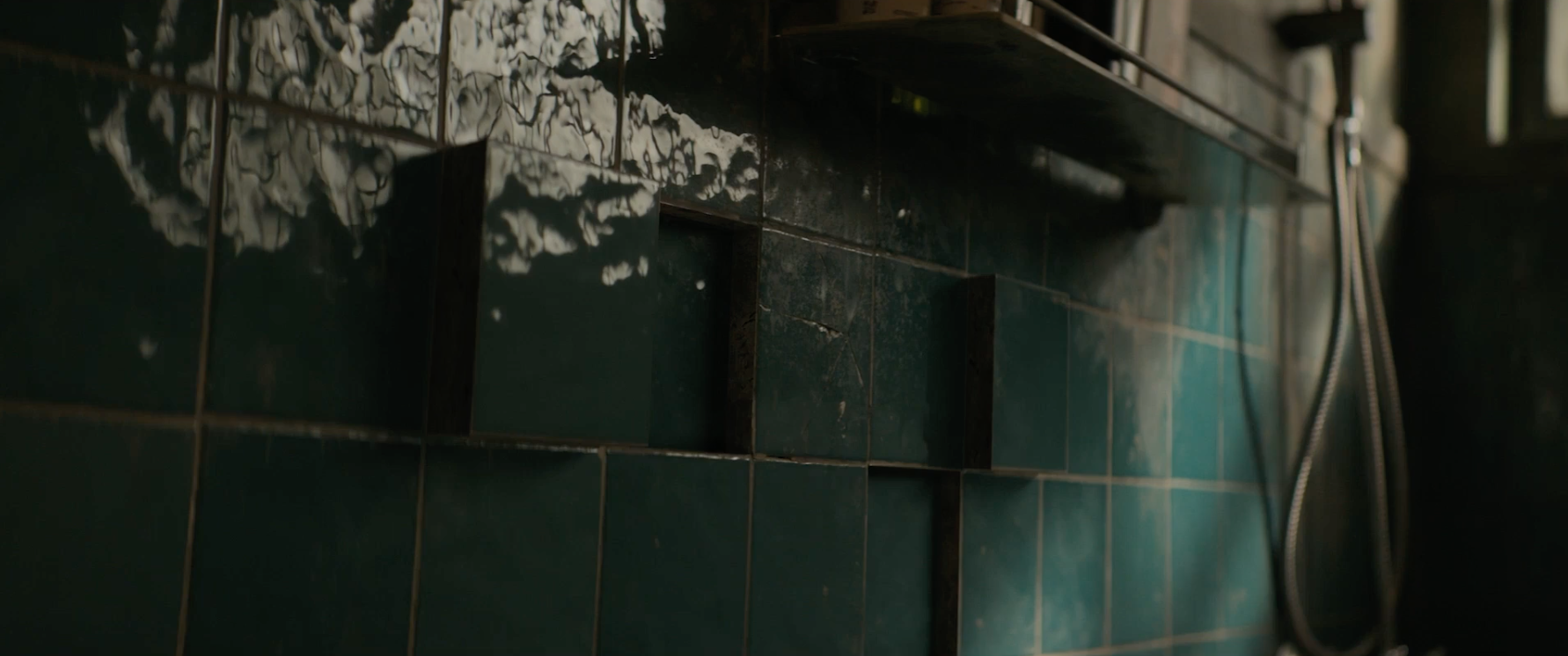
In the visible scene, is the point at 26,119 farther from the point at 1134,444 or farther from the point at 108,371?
the point at 1134,444

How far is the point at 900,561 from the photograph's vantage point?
1013 millimetres

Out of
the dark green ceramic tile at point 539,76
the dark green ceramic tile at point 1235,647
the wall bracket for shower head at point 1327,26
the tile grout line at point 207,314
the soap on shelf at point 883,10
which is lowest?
the dark green ceramic tile at point 1235,647

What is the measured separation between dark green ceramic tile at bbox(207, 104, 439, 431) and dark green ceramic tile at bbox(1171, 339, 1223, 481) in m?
0.93

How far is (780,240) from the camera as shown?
889mm

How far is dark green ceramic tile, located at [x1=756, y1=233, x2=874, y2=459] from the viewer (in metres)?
0.88

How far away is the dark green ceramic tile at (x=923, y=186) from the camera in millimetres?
993

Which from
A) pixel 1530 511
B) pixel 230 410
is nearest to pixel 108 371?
pixel 230 410

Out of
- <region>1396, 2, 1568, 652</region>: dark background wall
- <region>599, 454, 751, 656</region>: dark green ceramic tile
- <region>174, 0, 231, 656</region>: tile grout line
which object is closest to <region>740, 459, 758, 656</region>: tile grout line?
<region>599, 454, 751, 656</region>: dark green ceramic tile

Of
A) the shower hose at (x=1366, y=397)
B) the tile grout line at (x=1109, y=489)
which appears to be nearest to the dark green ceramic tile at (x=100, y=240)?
the tile grout line at (x=1109, y=489)

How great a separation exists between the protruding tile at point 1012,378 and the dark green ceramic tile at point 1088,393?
75 mm

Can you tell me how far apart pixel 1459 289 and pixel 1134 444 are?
925 mm

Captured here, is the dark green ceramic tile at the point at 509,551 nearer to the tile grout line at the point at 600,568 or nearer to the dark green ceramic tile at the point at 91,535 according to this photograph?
the tile grout line at the point at 600,568

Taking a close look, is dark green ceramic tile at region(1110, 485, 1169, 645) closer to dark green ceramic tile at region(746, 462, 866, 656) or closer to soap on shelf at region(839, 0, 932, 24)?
dark green ceramic tile at region(746, 462, 866, 656)

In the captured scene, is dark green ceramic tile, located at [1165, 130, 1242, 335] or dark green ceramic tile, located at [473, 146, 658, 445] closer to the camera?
dark green ceramic tile, located at [473, 146, 658, 445]
